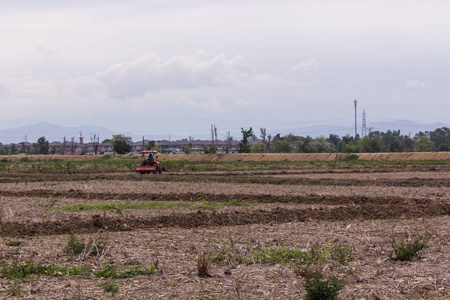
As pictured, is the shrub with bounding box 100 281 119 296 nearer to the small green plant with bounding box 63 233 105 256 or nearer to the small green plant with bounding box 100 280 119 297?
the small green plant with bounding box 100 280 119 297

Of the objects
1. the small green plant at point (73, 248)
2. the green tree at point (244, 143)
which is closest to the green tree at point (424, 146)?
the green tree at point (244, 143)

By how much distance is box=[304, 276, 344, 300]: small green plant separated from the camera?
757cm

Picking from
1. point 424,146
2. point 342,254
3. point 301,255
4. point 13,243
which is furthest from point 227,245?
point 424,146

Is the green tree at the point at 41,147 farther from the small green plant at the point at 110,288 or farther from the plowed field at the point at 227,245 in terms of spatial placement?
the small green plant at the point at 110,288

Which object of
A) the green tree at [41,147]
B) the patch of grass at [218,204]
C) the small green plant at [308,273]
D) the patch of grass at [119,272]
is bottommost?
the patch of grass at [218,204]

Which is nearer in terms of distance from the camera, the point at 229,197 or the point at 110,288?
the point at 110,288

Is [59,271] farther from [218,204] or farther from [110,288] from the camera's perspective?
[218,204]

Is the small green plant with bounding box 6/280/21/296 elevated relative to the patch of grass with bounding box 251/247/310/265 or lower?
elevated

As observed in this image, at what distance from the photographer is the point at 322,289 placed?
756 centimetres

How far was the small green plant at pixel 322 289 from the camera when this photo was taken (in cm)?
757

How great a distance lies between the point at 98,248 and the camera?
35.6ft

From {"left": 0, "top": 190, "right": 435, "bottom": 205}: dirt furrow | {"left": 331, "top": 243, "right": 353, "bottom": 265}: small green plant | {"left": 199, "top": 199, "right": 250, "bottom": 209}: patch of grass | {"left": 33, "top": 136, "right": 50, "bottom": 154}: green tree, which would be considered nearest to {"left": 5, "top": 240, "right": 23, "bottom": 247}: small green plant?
{"left": 331, "top": 243, "right": 353, "bottom": 265}: small green plant

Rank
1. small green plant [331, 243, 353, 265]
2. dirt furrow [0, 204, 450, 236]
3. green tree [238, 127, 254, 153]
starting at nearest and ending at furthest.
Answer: small green plant [331, 243, 353, 265]
dirt furrow [0, 204, 450, 236]
green tree [238, 127, 254, 153]

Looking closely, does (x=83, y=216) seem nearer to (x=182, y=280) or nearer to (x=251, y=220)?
(x=251, y=220)
